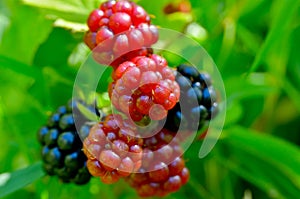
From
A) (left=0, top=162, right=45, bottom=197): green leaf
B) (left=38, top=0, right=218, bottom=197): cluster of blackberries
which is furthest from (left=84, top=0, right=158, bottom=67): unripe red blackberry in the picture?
(left=0, top=162, right=45, bottom=197): green leaf

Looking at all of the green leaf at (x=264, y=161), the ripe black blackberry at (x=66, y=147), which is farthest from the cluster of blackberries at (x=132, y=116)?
the green leaf at (x=264, y=161)

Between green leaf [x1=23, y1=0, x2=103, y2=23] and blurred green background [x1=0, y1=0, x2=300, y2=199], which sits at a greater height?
green leaf [x1=23, y1=0, x2=103, y2=23]

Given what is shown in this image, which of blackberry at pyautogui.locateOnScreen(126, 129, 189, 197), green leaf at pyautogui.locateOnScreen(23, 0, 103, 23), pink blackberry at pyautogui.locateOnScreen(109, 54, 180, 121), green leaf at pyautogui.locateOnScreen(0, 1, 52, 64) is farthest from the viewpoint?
green leaf at pyautogui.locateOnScreen(0, 1, 52, 64)

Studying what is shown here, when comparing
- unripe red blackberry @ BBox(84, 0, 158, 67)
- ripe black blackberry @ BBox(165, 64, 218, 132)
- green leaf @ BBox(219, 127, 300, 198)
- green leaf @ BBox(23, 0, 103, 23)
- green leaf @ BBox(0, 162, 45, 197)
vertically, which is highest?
unripe red blackberry @ BBox(84, 0, 158, 67)

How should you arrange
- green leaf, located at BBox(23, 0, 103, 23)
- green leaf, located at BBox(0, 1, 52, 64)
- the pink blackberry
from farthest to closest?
green leaf, located at BBox(0, 1, 52, 64) → green leaf, located at BBox(23, 0, 103, 23) → the pink blackberry

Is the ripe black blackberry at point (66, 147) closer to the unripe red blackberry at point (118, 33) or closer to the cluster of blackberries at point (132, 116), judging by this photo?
the cluster of blackberries at point (132, 116)

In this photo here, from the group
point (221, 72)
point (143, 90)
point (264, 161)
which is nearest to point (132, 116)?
point (143, 90)

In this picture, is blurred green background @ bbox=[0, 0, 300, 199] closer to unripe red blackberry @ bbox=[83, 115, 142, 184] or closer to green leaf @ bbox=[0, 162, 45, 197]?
green leaf @ bbox=[0, 162, 45, 197]
